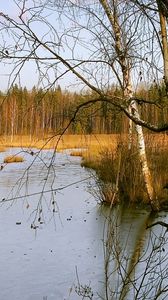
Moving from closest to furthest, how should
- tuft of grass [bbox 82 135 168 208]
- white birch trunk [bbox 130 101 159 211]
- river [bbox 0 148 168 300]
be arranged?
river [bbox 0 148 168 300] → white birch trunk [bbox 130 101 159 211] → tuft of grass [bbox 82 135 168 208]

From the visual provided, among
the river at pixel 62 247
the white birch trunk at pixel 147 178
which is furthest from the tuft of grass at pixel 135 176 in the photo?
the river at pixel 62 247

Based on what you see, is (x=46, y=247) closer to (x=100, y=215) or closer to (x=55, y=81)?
(x=100, y=215)

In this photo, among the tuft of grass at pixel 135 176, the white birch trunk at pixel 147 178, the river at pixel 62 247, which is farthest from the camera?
the tuft of grass at pixel 135 176

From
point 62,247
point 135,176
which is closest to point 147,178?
point 135,176

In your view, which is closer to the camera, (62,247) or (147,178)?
(62,247)

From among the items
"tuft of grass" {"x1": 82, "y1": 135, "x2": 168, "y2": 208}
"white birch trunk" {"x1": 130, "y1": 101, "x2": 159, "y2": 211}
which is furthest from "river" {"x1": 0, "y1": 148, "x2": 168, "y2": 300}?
"tuft of grass" {"x1": 82, "y1": 135, "x2": 168, "y2": 208}

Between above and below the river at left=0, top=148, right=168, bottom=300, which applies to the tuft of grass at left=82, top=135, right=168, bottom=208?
above

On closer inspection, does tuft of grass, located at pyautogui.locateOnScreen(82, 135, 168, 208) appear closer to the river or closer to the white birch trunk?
the white birch trunk

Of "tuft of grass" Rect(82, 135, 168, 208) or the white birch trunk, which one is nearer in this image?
the white birch trunk

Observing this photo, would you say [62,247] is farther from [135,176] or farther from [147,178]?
[135,176]

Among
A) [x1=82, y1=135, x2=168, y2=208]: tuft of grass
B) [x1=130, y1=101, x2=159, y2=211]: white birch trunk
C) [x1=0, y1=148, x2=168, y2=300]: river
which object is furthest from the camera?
[x1=82, y1=135, x2=168, y2=208]: tuft of grass

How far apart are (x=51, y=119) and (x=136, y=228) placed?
5.33 metres

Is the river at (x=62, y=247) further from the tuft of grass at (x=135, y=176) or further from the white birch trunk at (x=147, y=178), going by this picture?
the tuft of grass at (x=135, y=176)

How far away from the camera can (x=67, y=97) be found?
571 cm
